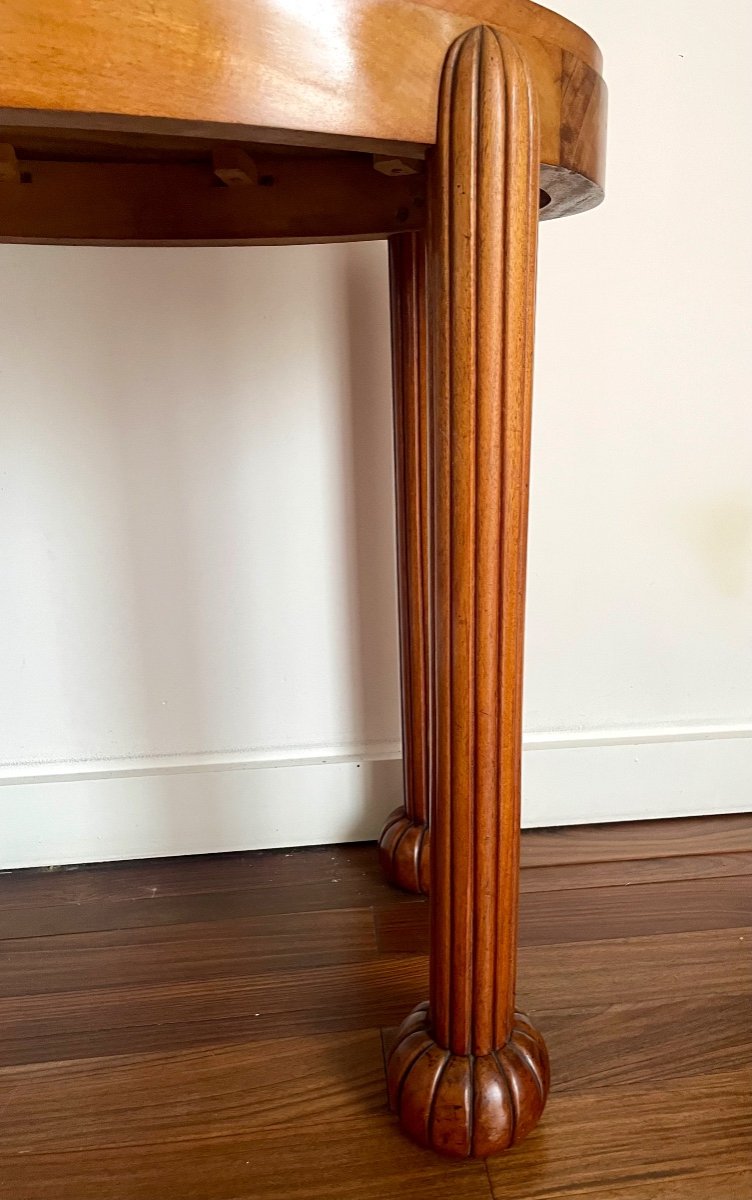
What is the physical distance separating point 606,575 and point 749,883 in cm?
37

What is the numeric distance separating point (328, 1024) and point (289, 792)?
1.05 ft

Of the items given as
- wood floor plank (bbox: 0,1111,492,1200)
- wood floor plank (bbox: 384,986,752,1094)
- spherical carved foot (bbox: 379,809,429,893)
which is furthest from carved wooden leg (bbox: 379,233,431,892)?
wood floor plank (bbox: 0,1111,492,1200)

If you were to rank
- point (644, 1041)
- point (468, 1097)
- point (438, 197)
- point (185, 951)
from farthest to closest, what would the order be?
point (185, 951)
point (644, 1041)
point (468, 1097)
point (438, 197)

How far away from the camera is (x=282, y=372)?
967mm

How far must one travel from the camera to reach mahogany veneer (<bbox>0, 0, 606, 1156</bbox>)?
16.1 inches

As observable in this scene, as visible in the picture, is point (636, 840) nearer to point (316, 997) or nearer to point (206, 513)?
point (316, 997)

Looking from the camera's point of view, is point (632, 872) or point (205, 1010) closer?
point (205, 1010)

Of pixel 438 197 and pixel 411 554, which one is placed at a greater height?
pixel 438 197

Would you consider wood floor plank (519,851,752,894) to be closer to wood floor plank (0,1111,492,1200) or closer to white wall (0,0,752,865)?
white wall (0,0,752,865)

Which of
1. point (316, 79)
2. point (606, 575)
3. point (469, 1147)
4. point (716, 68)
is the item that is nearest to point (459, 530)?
point (316, 79)

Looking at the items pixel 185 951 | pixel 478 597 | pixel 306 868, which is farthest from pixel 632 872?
pixel 478 597

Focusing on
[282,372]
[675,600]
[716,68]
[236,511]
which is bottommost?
[675,600]

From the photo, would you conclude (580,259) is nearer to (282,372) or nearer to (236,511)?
(282,372)

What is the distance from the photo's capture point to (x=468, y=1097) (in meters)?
0.61
